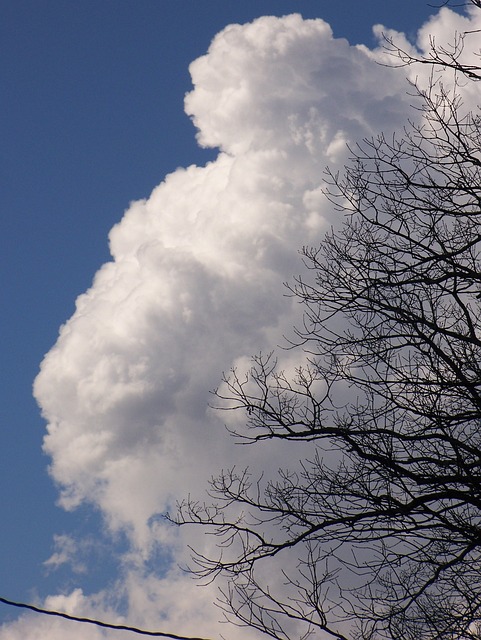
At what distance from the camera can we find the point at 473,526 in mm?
7598

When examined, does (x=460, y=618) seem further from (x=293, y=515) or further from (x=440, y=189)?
(x=440, y=189)

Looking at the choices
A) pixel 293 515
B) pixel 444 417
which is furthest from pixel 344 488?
pixel 444 417

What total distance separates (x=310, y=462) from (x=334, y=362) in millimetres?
1057

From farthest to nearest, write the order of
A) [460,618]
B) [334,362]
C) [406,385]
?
1. [334,362]
2. [406,385]
3. [460,618]

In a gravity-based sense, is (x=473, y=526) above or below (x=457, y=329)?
below

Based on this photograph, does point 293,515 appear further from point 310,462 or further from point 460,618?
point 460,618

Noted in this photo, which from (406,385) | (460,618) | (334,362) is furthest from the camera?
(334,362)

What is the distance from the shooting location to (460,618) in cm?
753

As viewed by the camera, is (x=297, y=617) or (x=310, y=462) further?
(x=310, y=462)

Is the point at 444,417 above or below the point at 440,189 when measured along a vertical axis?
below

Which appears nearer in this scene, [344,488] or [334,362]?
[344,488]

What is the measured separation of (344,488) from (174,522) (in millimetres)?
1988

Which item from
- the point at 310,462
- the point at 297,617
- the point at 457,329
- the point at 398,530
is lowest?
the point at 297,617

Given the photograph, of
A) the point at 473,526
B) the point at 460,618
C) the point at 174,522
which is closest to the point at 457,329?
the point at 473,526
